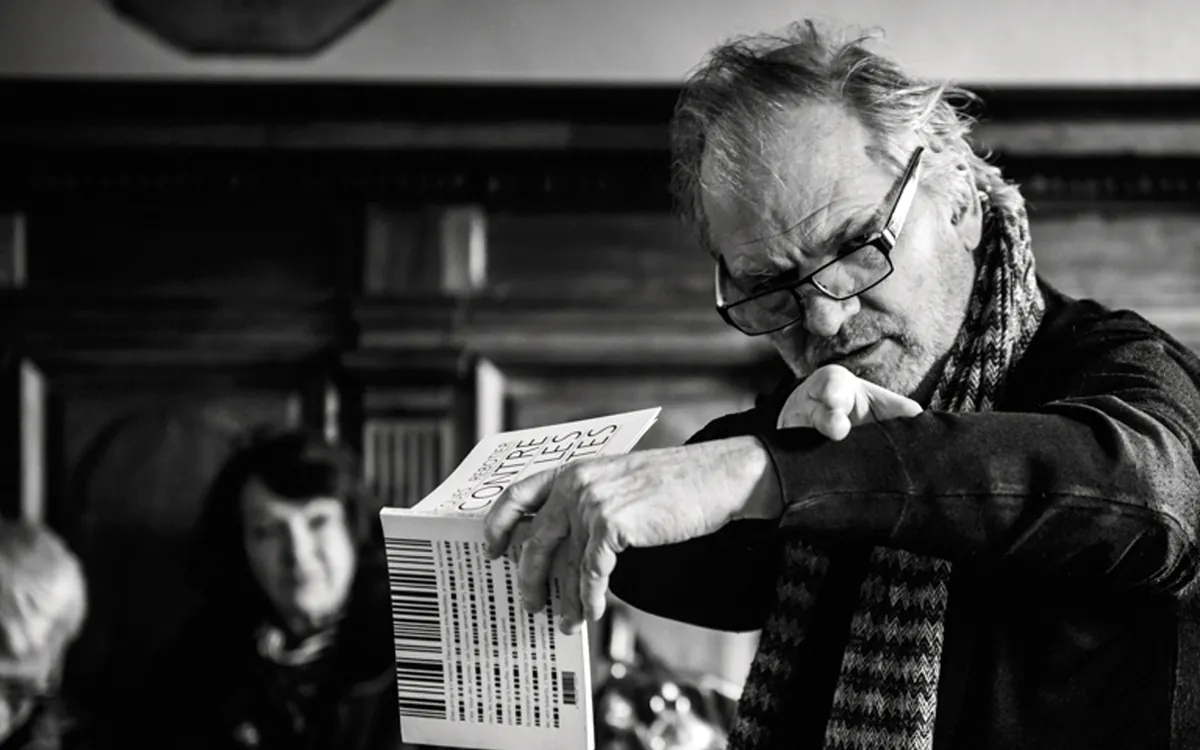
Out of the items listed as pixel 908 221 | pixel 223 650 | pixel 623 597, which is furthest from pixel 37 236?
pixel 908 221

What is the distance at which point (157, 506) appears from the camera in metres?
3.20

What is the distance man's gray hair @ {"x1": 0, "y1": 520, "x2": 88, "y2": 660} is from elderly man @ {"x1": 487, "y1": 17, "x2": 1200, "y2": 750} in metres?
1.72

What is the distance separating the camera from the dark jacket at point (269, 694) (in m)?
2.76

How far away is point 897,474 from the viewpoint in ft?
3.27

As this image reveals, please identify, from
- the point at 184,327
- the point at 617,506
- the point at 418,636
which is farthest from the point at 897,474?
the point at 184,327

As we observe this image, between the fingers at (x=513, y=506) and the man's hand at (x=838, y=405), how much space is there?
19 cm

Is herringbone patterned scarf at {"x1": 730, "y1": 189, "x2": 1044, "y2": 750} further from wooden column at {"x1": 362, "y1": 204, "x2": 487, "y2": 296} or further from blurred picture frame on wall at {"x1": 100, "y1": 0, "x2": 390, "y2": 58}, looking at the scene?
blurred picture frame on wall at {"x1": 100, "y1": 0, "x2": 390, "y2": 58}

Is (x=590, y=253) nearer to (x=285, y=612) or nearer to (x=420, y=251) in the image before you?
(x=420, y=251)

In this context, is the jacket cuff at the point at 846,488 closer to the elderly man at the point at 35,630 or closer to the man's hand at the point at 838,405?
the man's hand at the point at 838,405

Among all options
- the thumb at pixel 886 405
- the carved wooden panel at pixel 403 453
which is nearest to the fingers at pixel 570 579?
the thumb at pixel 886 405

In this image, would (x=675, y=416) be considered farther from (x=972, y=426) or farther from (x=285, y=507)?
(x=972, y=426)

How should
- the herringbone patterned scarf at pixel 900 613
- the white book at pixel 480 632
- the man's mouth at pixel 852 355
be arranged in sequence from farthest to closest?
the man's mouth at pixel 852 355, the herringbone patterned scarf at pixel 900 613, the white book at pixel 480 632

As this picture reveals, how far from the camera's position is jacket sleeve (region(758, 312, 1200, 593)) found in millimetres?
997

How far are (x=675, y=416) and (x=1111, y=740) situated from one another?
2069 millimetres
